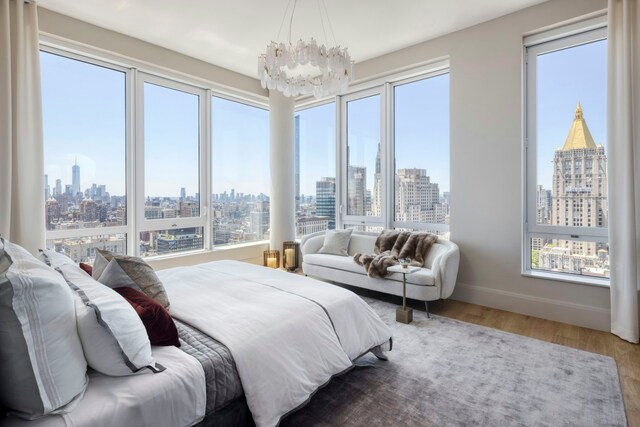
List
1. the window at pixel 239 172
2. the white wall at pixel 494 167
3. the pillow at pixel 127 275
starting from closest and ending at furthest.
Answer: the pillow at pixel 127 275 < the white wall at pixel 494 167 < the window at pixel 239 172

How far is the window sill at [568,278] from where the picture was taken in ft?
10.1

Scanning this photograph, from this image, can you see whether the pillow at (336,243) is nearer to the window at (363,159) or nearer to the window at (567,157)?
the window at (363,159)

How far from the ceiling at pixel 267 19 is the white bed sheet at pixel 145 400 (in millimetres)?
3249

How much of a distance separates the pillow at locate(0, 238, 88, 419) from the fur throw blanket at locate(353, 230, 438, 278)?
290cm

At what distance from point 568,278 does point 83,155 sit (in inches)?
207

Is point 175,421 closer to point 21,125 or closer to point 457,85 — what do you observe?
point 21,125

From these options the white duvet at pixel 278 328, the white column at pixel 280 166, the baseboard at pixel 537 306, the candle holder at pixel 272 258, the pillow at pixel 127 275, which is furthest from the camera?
the white column at pixel 280 166

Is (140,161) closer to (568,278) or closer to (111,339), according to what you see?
(111,339)

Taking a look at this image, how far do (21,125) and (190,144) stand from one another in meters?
1.90

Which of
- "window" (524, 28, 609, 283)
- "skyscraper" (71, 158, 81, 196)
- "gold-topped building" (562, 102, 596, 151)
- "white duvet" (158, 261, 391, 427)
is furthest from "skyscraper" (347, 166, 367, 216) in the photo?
"skyscraper" (71, 158, 81, 196)

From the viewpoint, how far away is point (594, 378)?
2195 millimetres

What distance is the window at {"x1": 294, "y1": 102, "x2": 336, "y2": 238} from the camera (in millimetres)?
5445

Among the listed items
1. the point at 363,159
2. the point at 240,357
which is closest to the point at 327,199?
the point at 363,159

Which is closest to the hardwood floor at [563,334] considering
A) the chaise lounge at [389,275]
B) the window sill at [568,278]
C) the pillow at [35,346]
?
the chaise lounge at [389,275]
